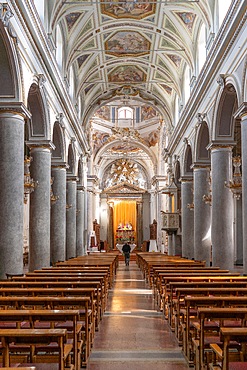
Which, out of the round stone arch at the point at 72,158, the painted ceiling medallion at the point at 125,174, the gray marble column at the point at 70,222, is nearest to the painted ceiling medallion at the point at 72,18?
the round stone arch at the point at 72,158

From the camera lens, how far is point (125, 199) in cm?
4775

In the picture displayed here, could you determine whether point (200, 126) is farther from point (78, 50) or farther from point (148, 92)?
point (148, 92)

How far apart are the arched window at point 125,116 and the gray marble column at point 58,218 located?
19790 mm

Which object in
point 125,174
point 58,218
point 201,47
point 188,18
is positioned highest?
point 188,18

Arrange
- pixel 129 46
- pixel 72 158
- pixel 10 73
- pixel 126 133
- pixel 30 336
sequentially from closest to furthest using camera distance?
pixel 30 336
pixel 10 73
pixel 129 46
pixel 72 158
pixel 126 133

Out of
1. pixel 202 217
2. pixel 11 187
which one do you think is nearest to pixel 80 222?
pixel 202 217

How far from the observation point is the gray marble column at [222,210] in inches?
647

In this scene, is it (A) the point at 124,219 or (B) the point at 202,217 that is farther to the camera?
(A) the point at 124,219

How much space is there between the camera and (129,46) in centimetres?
2444

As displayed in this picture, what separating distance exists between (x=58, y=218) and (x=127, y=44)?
931cm

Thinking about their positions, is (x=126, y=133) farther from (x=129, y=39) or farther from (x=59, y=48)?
(x=59, y=48)

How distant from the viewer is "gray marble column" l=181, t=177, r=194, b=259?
24391mm

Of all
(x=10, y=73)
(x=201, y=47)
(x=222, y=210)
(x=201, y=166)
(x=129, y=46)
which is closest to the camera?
(x=10, y=73)

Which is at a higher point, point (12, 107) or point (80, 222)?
point (12, 107)
